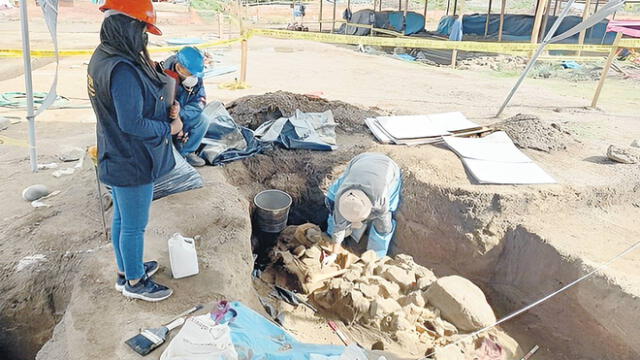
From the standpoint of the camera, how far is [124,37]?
6.47 feet

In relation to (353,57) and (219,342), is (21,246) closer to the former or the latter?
(219,342)

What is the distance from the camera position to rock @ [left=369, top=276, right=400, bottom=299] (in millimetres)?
4044

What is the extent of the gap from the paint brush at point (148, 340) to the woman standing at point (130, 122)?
0.94ft

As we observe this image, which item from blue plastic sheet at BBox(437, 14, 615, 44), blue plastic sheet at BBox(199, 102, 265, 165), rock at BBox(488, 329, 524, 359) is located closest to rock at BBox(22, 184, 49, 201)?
blue plastic sheet at BBox(199, 102, 265, 165)

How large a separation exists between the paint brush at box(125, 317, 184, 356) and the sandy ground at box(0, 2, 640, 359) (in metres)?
0.08

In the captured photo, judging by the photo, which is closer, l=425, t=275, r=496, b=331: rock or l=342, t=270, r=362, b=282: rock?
l=425, t=275, r=496, b=331: rock

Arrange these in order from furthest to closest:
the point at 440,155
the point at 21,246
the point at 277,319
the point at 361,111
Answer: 1. the point at 361,111
2. the point at 440,155
3. the point at 277,319
4. the point at 21,246

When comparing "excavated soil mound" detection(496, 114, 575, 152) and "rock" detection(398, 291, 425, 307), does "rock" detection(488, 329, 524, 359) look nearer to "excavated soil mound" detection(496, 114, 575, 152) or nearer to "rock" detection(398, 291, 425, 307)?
"rock" detection(398, 291, 425, 307)

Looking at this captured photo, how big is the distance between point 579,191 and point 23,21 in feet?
18.6

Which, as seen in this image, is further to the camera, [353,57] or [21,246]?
[353,57]

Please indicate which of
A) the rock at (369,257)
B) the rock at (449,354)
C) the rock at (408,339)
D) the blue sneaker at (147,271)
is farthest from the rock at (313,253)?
the blue sneaker at (147,271)

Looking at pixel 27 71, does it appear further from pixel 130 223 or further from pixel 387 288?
pixel 387 288

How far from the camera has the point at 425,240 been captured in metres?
4.74

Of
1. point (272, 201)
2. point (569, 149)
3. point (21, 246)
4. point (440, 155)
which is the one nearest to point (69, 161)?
point (21, 246)
